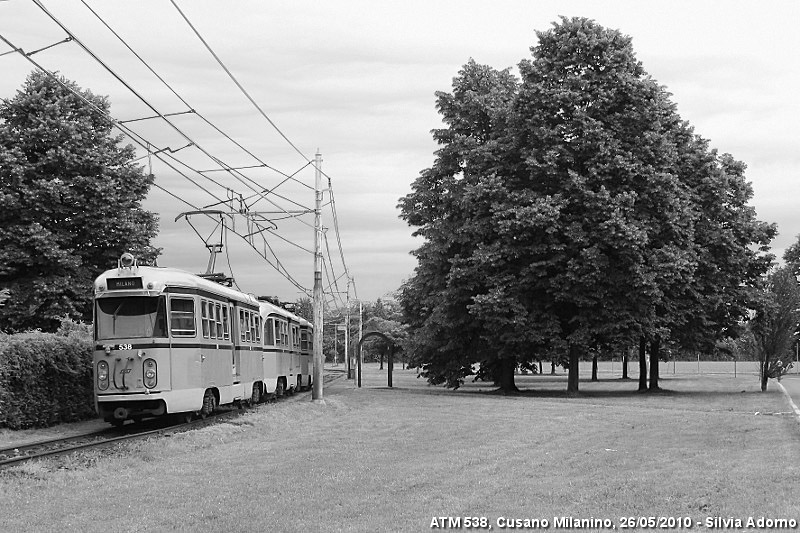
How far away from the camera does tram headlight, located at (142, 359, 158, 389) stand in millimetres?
21594

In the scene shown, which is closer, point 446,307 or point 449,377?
point 446,307

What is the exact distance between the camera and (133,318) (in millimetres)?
→ 21859

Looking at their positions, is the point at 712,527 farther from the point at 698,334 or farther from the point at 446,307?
the point at 698,334

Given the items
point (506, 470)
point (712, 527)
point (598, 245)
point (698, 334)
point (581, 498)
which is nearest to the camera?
point (712, 527)

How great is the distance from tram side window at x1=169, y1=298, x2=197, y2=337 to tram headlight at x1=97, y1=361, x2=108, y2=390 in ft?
5.45

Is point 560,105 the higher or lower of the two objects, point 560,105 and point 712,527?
the higher

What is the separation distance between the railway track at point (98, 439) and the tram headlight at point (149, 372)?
1062 mm

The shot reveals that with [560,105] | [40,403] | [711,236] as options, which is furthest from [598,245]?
[40,403]

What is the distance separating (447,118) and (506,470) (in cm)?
3605

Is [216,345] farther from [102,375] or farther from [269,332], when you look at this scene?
[269,332]

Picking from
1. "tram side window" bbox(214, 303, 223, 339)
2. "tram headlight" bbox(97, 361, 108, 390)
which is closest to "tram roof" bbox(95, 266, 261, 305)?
"tram side window" bbox(214, 303, 223, 339)

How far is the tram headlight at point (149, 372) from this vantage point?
2159cm

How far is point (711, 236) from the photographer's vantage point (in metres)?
47.9

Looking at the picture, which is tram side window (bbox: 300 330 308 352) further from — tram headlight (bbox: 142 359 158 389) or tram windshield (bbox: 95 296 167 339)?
tram headlight (bbox: 142 359 158 389)
